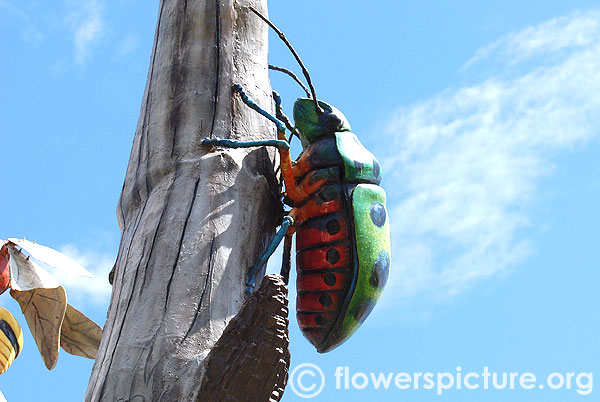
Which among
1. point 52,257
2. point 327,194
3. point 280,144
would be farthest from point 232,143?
point 52,257

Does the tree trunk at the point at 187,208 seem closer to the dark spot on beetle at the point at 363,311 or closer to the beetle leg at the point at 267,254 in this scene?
the beetle leg at the point at 267,254

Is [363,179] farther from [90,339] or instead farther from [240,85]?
[90,339]

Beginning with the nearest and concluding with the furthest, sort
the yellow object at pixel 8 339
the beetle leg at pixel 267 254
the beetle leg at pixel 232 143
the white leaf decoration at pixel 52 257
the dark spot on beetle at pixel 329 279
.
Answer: the beetle leg at pixel 267 254 < the beetle leg at pixel 232 143 < the dark spot on beetle at pixel 329 279 < the white leaf decoration at pixel 52 257 < the yellow object at pixel 8 339

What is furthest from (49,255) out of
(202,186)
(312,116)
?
(202,186)

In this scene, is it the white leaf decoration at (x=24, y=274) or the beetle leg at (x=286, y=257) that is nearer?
the beetle leg at (x=286, y=257)

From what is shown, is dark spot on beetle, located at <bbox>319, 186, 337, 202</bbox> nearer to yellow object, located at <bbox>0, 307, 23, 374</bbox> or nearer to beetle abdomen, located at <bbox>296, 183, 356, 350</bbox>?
beetle abdomen, located at <bbox>296, 183, 356, 350</bbox>

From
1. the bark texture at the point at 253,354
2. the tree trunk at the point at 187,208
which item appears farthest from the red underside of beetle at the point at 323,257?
the bark texture at the point at 253,354

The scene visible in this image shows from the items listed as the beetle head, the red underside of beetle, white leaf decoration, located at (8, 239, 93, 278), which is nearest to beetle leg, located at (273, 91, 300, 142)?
the beetle head
